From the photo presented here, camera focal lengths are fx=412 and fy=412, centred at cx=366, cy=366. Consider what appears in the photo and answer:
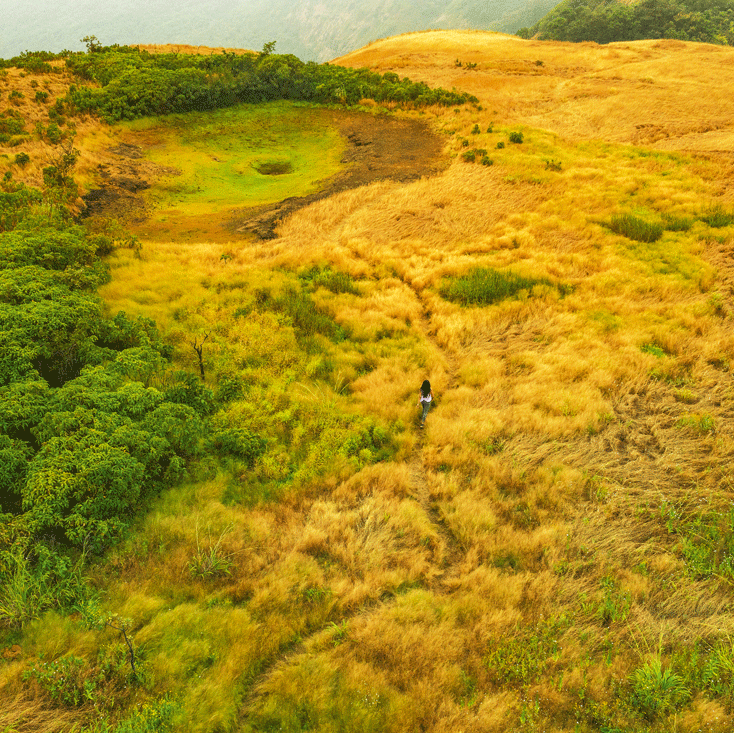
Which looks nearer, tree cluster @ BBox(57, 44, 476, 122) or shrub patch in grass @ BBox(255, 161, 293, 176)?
shrub patch in grass @ BBox(255, 161, 293, 176)

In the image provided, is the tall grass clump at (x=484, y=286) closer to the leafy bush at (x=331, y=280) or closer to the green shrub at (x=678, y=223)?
the leafy bush at (x=331, y=280)

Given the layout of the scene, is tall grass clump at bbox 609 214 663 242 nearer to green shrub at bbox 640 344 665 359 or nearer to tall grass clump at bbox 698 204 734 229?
tall grass clump at bbox 698 204 734 229

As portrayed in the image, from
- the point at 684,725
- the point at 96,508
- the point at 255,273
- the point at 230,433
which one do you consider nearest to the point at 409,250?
the point at 255,273

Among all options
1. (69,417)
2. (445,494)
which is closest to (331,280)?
(445,494)

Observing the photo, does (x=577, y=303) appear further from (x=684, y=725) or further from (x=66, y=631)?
(x=66, y=631)

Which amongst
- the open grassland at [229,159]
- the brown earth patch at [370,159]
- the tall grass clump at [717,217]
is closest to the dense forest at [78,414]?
the open grassland at [229,159]

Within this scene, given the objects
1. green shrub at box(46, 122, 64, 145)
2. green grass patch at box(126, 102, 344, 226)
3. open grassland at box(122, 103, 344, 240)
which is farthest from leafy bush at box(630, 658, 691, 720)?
green shrub at box(46, 122, 64, 145)
